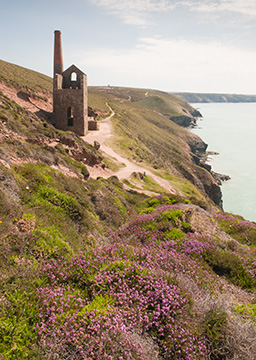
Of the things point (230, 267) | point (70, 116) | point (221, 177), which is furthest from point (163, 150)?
point (230, 267)

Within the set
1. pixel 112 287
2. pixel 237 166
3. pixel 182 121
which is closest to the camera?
pixel 112 287

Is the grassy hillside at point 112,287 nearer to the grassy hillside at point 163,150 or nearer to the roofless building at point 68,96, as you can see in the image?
the roofless building at point 68,96

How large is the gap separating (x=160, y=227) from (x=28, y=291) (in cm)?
465

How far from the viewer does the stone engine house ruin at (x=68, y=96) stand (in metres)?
30.6

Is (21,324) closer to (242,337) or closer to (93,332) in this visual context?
(93,332)

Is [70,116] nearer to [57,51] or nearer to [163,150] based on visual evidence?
[57,51]

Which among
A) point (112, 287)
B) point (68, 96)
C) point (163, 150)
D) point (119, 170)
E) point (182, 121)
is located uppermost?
point (68, 96)

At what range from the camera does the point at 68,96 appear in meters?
30.6

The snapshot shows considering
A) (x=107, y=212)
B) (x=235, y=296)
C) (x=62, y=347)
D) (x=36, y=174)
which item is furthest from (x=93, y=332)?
(x=107, y=212)

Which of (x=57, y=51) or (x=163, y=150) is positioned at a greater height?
(x=57, y=51)

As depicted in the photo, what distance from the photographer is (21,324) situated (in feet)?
11.1

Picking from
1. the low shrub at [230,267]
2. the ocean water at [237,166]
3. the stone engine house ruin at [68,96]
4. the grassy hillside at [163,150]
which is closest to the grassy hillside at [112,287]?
the low shrub at [230,267]

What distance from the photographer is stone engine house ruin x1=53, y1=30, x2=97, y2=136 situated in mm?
30562

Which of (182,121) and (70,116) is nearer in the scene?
(70,116)
